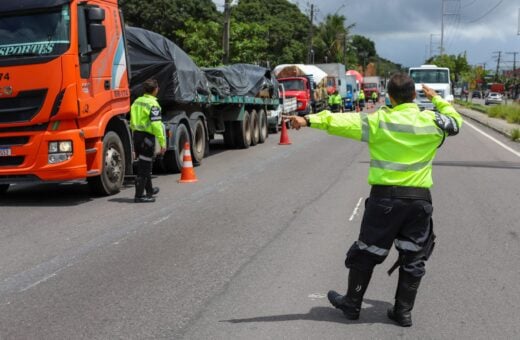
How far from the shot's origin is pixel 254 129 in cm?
1998

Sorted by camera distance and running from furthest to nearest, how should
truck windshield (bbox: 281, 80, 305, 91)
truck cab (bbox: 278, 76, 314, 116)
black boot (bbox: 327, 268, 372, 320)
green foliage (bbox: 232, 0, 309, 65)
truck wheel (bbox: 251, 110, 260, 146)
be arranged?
green foliage (bbox: 232, 0, 309, 65), truck windshield (bbox: 281, 80, 305, 91), truck cab (bbox: 278, 76, 314, 116), truck wheel (bbox: 251, 110, 260, 146), black boot (bbox: 327, 268, 372, 320)

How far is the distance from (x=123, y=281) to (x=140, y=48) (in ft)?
28.3

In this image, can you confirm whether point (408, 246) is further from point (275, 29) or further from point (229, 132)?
point (275, 29)

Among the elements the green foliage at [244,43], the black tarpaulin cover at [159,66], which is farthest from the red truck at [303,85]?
the black tarpaulin cover at [159,66]

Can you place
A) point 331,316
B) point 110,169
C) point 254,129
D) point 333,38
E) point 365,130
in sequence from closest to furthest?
point 365,130 < point 331,316 < point 110,169 < point 254,129 < point 333,38

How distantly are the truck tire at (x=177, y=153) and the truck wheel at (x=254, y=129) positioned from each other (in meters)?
6.30

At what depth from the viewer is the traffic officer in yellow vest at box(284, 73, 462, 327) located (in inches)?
179

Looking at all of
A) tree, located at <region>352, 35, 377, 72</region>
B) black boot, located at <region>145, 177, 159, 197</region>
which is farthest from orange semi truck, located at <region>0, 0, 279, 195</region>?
tree, located at <region>352, 35, 377, 72</region>

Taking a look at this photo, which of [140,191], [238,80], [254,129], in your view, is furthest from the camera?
[254,129]

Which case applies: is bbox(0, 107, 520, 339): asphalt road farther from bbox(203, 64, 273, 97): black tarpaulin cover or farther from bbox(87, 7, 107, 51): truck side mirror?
bbox(203, 64, 273, 97): black tarpaulin cover

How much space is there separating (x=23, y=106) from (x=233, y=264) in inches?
189

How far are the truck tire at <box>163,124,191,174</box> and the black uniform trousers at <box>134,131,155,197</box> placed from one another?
9.37ft

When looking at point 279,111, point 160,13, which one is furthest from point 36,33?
point 160,13

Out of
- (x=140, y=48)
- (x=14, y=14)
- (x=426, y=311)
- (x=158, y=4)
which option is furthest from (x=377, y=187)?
(x=158, y=4)
